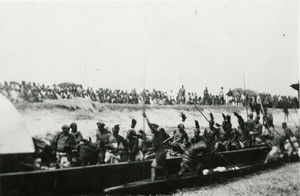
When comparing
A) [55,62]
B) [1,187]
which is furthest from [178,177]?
[55,62]

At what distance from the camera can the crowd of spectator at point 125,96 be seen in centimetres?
1409

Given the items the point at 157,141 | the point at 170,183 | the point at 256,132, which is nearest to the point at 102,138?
the point at 157,141

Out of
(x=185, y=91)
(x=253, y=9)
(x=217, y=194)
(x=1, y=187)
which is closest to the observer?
(x=1, y=187)

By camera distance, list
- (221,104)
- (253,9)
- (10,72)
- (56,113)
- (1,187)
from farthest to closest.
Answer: (221,104) < (56,113) < (10,72) < (253,9) < (1,187)

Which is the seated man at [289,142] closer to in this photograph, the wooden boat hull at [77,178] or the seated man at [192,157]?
the seated man at [192,157]

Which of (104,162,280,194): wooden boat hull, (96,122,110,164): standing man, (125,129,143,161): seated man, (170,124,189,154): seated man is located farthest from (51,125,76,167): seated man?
(170,124,189,154): seated man

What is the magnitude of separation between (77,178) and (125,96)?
11.9m

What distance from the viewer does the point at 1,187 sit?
260 inches

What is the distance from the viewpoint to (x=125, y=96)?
19.6 meters

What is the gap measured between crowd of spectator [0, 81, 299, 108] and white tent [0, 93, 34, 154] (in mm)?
4393

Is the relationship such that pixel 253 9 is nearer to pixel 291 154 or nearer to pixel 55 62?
pixel 291 154

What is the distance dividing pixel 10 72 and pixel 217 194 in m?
7.71

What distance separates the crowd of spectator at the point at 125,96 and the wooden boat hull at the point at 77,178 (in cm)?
503

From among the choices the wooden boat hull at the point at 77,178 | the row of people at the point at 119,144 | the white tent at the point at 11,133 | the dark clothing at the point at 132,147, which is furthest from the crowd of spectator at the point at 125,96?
the wooden boat hull at the point at 77,178
